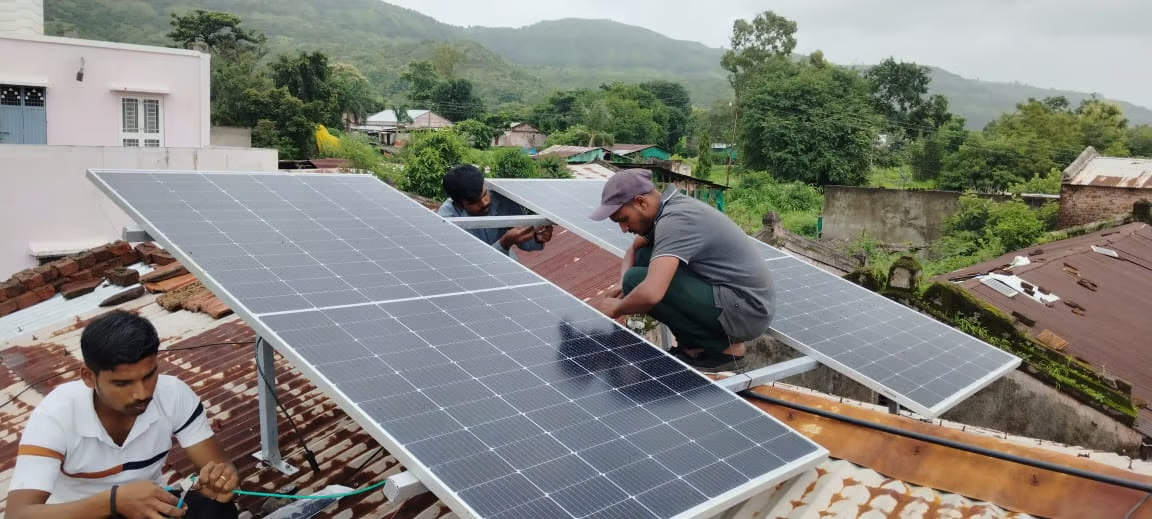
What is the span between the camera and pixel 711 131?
332 feet

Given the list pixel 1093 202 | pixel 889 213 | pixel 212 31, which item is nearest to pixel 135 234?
pixel 1093 202

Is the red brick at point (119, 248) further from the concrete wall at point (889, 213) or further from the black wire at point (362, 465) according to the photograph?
the concrete wall at point (889, 213)

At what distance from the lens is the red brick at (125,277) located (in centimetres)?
1000

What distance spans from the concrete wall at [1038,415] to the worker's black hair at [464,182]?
508 centimetres

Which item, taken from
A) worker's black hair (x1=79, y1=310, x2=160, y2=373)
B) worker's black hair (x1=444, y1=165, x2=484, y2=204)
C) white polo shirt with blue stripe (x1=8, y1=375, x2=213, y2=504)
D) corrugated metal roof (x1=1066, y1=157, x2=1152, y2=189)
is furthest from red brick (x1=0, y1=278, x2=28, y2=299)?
corrugated metal roof (x1=1066, y1=157, x2=1152, y2=189)

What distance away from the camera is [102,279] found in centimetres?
1033

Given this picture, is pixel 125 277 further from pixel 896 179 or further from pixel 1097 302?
pixel 896 179

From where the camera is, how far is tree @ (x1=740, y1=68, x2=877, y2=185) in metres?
60.1

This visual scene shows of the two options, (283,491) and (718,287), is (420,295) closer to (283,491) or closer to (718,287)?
(283,491)

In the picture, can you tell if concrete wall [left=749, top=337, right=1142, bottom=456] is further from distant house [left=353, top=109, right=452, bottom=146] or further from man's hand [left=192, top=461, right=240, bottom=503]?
distant house [left=353, top=109, right=452, bottom=146]

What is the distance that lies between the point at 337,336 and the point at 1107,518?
3.91 meters

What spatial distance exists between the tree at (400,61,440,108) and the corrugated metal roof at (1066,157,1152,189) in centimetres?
8306

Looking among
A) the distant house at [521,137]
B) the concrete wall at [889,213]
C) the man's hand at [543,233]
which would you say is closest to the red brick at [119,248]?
the man's hand at [543,233]

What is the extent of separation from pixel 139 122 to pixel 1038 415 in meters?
26.7
